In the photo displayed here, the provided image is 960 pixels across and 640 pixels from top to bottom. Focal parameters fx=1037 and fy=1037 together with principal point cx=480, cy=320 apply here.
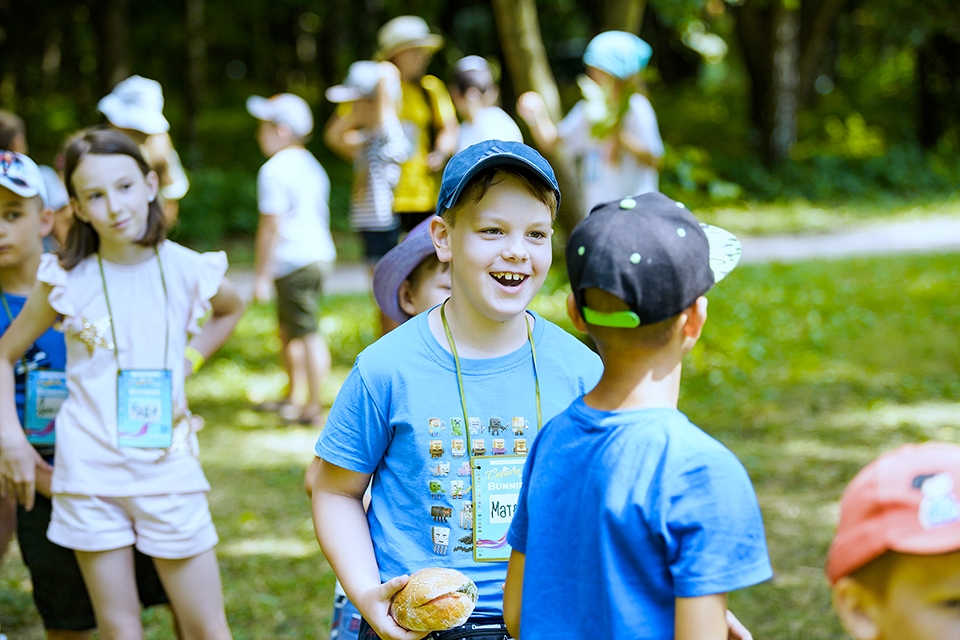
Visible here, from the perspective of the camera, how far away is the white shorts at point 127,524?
9.77 feet

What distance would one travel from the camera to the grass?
4395mm

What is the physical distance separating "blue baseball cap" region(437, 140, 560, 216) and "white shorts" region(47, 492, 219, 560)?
1.46 m

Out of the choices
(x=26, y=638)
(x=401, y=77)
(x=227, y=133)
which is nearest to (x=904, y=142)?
(x=227, y=133)

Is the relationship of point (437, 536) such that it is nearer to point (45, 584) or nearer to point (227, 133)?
point (45, 584)

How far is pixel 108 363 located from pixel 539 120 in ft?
12.6

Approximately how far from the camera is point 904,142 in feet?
70.5

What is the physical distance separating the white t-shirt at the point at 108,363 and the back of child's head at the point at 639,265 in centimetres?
183

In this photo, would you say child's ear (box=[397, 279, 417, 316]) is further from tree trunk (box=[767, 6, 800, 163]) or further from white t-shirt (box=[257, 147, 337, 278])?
tree trunk (box=[767, 6, 800, 163])

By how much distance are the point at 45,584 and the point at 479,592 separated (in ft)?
6.10

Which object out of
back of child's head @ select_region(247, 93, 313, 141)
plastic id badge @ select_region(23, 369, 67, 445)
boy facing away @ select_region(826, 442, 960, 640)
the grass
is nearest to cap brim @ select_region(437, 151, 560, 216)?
boy facing away @ select_region(826, 442, 960, 640)

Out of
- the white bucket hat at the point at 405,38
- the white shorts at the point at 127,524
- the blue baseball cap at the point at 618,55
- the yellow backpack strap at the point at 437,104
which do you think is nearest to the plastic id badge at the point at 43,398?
the white shorts at the point at 127,524

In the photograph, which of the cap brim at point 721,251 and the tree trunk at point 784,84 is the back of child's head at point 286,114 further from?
the tree trunk at point 784,84

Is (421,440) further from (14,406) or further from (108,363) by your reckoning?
(14,406)

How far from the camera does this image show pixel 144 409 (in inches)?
120
